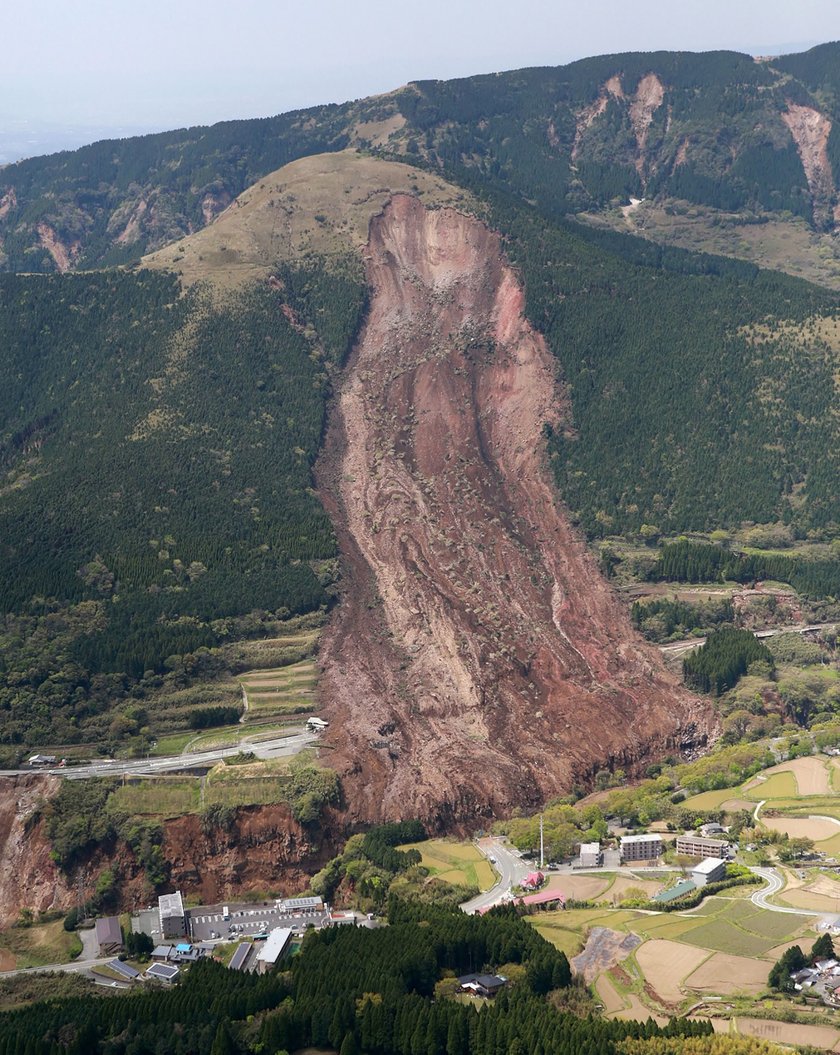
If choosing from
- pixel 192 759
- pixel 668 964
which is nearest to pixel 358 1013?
pixel 668 964

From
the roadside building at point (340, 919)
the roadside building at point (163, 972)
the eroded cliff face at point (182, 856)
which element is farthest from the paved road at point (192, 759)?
the roadside building at point (163, 972)

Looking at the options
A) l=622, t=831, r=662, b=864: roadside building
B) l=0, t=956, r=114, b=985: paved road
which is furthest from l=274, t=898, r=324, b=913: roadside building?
l=622, t=831, r=662, b=864: roadside building

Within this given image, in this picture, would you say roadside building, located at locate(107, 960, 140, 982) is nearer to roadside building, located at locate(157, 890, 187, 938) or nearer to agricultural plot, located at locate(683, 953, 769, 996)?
roadside building, located at locate(157, 890, 187, 938)

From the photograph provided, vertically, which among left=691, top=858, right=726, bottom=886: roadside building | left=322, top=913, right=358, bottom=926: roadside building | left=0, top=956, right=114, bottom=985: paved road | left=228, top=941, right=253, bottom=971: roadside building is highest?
left=228, top=941, right=253, bottom=971: roadside building

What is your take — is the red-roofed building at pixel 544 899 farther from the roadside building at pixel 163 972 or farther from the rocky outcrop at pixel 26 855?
the rocky outcrop at pixel 26 855

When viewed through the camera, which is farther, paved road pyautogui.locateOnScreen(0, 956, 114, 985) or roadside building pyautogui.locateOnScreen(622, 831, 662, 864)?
roadside building pyautogui.locateOnScreen(622, 831, 662, 864)

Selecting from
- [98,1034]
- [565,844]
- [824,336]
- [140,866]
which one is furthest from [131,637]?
[824,336]
